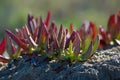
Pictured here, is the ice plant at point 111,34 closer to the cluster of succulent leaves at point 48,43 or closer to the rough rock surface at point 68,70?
the cluster of succulent leaves at point 48,43

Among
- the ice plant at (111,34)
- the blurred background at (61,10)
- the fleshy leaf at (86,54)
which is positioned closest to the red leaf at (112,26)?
the ice plant at (111,34)

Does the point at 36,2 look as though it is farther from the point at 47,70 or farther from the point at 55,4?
the point at 47,70

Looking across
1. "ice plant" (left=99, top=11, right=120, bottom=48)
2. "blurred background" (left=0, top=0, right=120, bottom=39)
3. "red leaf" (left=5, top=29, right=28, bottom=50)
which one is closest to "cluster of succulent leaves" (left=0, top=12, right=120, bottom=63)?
"red leaf" (left=5, top=29, right=28, bottom=50)

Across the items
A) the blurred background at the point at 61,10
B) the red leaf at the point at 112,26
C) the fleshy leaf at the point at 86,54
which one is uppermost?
the blurred background at the point at 61,10

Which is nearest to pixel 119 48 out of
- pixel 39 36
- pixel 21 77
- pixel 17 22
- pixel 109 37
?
pixel 109 37

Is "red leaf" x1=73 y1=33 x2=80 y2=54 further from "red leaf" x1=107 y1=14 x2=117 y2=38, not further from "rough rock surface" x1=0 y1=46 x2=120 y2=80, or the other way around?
"red leaf" x1=107 y1=14 x2=117 y2=38

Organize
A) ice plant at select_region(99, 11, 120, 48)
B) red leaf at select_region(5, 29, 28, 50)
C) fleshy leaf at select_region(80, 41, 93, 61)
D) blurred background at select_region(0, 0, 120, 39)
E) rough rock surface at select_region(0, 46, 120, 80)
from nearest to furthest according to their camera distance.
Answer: rough rock surface at select_region(0, 46, 120, 80), fleshy leaf at select_region(80, 41, 93, 61), red leaf at select_region(5, 29, 28, 50), ice plant at select_region(99, 11, 120, 48), blurred background at select_region(0, 0, 120, 39)
